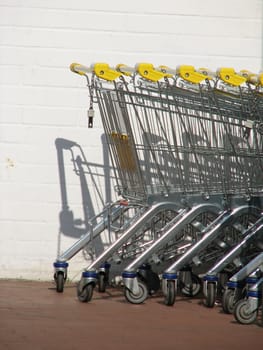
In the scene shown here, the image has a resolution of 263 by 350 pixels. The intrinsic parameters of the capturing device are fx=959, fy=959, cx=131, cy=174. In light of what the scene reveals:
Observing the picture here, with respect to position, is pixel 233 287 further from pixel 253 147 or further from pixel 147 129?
pixel 147 129

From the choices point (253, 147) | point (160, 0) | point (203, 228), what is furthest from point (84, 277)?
point (160, 0)

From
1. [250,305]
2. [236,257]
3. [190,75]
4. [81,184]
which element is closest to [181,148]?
[190,75]

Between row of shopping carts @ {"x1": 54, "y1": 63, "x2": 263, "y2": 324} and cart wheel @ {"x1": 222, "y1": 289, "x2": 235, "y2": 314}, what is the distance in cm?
32

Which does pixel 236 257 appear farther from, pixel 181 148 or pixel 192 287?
pixel 181 148

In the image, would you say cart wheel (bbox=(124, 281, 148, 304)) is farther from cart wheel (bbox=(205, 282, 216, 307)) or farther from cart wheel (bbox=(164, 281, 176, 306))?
cart wheel (bbox=(205, 282, 216, 307))

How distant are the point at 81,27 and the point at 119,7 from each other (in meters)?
0.51

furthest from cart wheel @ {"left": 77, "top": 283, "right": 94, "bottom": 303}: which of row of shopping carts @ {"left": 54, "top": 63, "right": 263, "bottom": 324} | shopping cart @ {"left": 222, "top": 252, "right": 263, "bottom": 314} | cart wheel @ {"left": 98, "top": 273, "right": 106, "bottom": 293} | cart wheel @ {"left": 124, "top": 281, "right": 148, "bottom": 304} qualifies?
shopping cart @ {"left": 222, "top": 252, "right": 263, "bottom": 314}

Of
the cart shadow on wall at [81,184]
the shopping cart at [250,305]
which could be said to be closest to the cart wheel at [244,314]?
the shopping cart at [250,305]

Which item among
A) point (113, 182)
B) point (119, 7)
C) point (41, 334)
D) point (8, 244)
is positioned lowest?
point (41, 334)

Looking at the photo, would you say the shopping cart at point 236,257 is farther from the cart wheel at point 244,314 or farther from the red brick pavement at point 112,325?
the cart wheel at point 244,314

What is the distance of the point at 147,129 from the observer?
404 inches

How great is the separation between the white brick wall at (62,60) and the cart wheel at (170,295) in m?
2.19

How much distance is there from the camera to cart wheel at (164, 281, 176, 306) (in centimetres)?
940

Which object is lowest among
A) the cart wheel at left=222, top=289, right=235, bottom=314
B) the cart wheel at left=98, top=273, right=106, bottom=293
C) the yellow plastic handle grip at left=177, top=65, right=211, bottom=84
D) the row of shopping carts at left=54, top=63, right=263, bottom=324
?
the cart wheel at left=222, top=289, right=235, bottom=314
